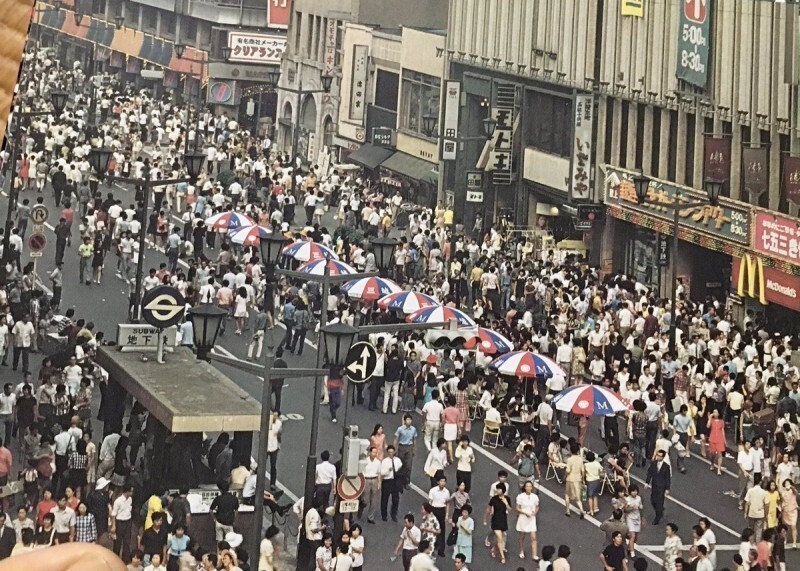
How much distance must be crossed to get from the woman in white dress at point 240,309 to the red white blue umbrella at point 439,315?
210 inches

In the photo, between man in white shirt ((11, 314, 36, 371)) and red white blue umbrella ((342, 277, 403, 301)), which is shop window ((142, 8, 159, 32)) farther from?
man in white shirt ((11, 314, 36, 371))

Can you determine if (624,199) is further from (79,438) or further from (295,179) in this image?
(79,438)

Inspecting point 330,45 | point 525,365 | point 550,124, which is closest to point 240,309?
point 525,365

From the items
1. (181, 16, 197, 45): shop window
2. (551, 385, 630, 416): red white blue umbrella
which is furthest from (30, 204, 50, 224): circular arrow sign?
(181, 16, 197, 45): shop window

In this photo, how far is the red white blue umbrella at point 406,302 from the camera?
95.7ft

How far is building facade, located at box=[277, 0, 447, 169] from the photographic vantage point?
66688 millimetres

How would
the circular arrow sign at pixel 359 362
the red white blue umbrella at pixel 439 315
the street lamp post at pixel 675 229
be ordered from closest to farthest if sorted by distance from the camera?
the circular arrow sign at pixel 359 362
the red white blue umbrella at pixel 439 315
the street lamp post at pixel 675 229

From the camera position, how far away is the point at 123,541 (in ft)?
57.9

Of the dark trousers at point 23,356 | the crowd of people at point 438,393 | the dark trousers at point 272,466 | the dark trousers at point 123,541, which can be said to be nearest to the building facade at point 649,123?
the crowd of people at point 438,393

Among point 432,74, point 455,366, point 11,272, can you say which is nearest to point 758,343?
point 455,366

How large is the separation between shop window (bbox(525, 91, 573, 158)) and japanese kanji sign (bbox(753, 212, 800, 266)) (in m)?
11.4

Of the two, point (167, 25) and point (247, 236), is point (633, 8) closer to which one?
point (247, 236)

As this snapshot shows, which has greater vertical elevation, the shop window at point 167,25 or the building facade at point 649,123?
the shop window at point 167,25

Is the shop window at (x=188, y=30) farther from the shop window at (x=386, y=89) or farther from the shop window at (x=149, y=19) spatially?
the shop window at (x=386, y=89)
